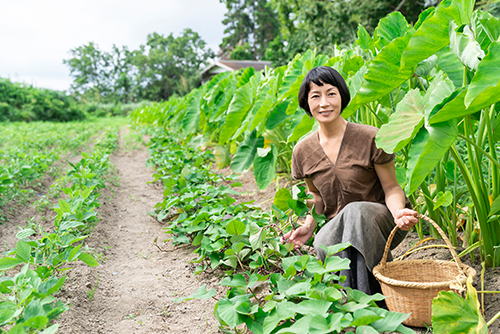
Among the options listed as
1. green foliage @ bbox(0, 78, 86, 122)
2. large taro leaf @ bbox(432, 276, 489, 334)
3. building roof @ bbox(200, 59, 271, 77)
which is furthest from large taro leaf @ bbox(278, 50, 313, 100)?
building roof @ bbox(200, 59, 271, 77)

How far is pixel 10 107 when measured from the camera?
44.4ft

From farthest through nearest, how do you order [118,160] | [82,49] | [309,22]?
[82,49], [309,22], [118,160]

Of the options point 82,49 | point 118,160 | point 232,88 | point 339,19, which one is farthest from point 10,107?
point 82,49

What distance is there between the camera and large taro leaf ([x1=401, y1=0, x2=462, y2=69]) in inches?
43.3

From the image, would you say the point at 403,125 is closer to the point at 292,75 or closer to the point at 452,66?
the point at 452,66

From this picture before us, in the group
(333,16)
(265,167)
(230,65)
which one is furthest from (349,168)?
(230,65)

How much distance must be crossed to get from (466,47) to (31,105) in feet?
54.4

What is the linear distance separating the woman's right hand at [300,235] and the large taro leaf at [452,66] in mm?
775

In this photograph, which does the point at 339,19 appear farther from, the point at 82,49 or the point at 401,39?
the point at 82,49

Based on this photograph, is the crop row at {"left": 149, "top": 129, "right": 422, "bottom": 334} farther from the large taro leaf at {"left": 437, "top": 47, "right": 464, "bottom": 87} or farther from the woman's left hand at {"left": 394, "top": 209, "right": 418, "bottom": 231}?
the large taro leaf at {"left": 437, "top": 47, "right": 464, "bottom": 87}

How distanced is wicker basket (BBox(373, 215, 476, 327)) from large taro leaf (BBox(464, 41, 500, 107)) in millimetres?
476

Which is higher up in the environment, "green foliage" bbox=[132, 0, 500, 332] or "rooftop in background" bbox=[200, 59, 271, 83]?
"rooftop in background" bbox=[200, 59, 271, 83]

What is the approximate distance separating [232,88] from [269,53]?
983 centimetres

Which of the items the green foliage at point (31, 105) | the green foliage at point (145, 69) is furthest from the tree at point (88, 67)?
the green foliage at point (31, 105)
